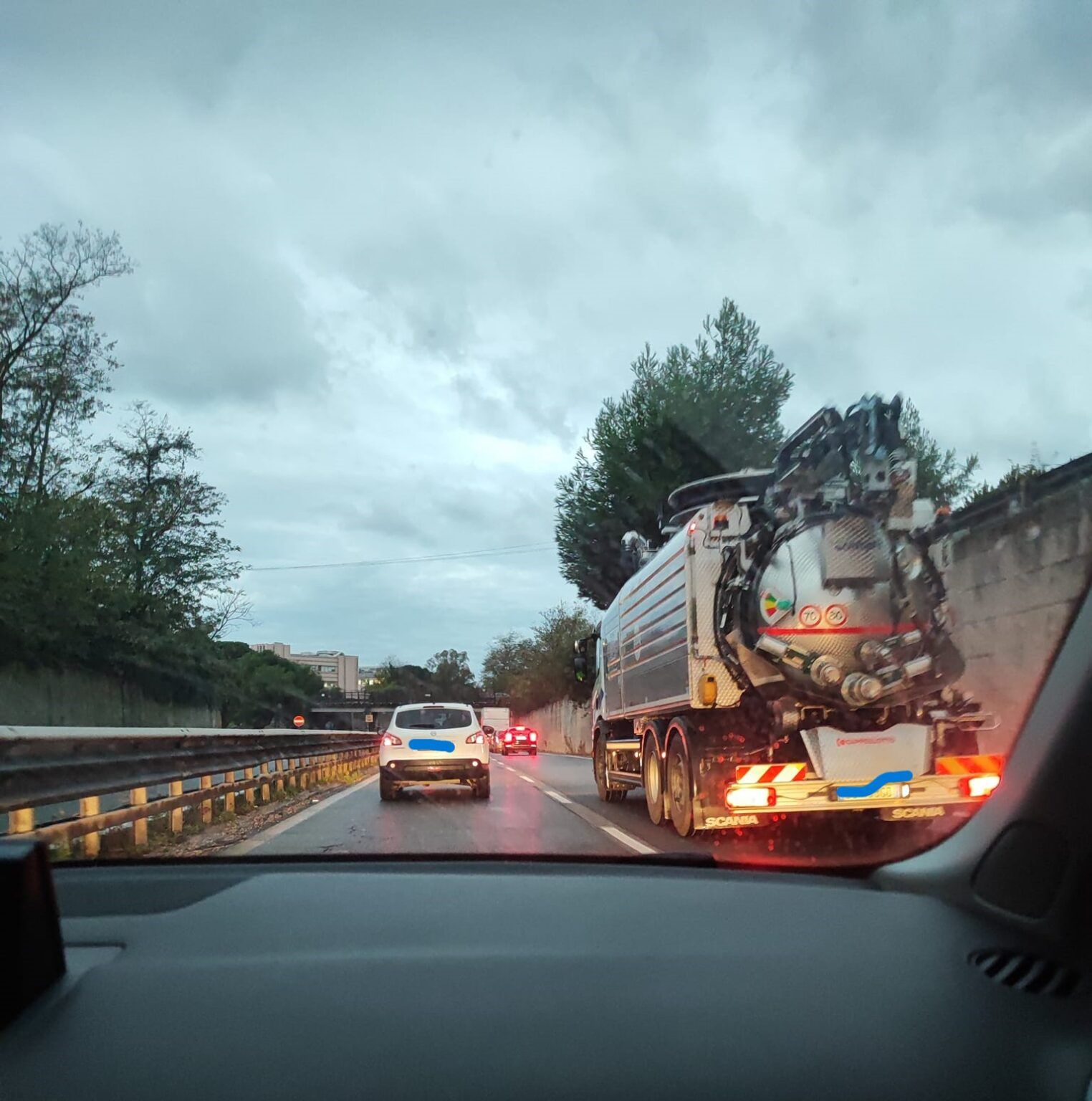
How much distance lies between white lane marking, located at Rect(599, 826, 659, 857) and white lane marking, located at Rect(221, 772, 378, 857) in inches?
127

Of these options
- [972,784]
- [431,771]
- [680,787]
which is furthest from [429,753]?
[972,784]

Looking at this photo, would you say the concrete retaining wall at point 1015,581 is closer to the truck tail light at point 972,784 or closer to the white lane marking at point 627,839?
the truck tail light at point 972,784

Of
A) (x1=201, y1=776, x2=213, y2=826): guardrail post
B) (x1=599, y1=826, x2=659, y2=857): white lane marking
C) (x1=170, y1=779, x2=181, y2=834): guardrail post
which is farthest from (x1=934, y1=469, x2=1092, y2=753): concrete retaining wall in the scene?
(x1=201, y1=776, x2=213, y2=826): guardrail post

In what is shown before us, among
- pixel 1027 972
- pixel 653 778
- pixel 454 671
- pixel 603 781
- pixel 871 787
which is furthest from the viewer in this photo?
pixel 454 671

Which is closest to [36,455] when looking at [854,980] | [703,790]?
[703,790]

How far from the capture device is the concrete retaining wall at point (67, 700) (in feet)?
73.9

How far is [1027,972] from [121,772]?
24.4 ft

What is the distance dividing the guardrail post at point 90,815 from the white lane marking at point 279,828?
0.91m

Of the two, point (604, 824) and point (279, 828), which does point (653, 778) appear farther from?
point (279, 828)

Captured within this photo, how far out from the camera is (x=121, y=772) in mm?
8594

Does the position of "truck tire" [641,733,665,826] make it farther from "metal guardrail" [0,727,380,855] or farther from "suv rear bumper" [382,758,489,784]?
"metal guardrail" [0,727,380,855]

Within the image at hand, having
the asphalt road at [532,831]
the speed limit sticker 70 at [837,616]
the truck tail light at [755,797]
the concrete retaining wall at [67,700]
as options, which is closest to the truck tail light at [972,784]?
the asphalt road at [532,831]

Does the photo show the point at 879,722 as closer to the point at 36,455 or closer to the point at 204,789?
the point at 204,789

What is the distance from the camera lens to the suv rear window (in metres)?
17.1
